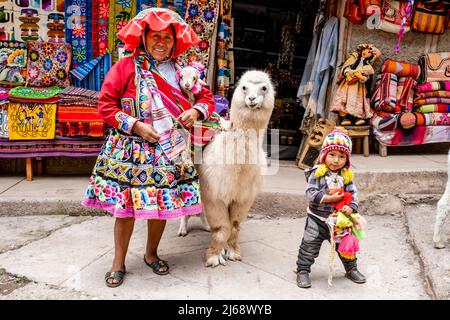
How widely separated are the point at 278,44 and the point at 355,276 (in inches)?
178

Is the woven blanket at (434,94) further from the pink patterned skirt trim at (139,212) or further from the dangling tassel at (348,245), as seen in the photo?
the pink patterned skirt trim at (139,212)

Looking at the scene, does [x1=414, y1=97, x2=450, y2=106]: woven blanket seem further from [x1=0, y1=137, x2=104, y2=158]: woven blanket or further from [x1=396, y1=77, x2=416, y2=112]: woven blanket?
[x1=0, y1=137, x2=104, y2=158]: woven blanket

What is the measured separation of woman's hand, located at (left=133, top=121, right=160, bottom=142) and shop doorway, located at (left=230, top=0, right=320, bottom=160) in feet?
12.9

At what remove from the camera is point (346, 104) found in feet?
16.8

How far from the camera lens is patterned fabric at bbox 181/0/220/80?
500 cm

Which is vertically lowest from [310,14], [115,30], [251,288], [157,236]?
[251,288]

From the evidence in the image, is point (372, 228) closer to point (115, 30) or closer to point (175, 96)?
point (175, 96)

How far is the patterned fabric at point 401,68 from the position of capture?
519 cm

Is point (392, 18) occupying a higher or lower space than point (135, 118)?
higher

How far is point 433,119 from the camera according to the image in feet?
16.7

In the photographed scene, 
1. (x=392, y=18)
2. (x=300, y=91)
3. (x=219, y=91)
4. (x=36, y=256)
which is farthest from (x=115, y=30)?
(x=392, y=18)

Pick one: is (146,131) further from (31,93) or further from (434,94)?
(434,94)

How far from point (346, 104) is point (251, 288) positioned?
2991mm

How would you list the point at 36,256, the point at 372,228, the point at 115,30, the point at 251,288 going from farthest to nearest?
the point at 115,30
the point at 372,228
the point at 36,256
the point at 251,288
